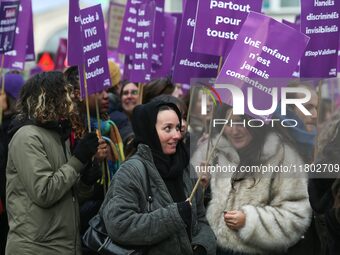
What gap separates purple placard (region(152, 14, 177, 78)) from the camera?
9406 mm

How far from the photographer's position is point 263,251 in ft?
18.2

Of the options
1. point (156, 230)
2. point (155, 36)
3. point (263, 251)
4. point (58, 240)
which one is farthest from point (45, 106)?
point (155, 36)

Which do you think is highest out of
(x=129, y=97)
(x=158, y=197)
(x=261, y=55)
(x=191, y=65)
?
(x=261, y=55)

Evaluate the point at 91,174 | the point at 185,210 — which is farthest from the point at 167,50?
the point at 185,210

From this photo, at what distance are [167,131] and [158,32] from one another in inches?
163

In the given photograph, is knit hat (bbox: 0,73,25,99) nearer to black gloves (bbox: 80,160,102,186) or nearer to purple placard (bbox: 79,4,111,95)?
purple placard (bbox: 79,4,111,95)

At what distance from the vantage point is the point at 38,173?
5426 millimetres

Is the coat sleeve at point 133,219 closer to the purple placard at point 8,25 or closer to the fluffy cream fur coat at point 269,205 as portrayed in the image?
the fluffy cream fur coat at point 269,205

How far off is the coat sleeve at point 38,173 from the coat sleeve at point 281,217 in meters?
1.15

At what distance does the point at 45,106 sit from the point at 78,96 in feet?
3.66

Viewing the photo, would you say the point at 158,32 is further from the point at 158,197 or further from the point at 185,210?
the point at 185,210

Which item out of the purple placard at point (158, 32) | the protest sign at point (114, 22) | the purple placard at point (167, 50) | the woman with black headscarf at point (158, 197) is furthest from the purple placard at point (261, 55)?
the protest sign at point (114, 22)

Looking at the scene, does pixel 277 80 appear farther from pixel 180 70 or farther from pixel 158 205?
pixel 180 70

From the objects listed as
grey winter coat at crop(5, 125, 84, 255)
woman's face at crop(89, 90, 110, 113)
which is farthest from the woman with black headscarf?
woman's face at crop(89, 90, 110, 113)
